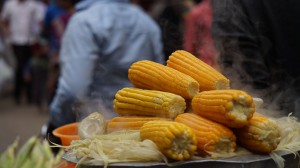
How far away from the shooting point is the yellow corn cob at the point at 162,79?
75.9 inches

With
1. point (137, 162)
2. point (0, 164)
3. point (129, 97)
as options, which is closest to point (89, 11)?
point (0, 164)

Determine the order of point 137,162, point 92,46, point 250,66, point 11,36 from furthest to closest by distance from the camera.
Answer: point 11,36
point 92,46
point 250,66
point 137,162

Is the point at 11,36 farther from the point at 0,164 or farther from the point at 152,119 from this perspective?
the point at 152,119

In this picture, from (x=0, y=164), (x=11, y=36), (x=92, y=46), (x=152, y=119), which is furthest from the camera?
(x=11, y=36)

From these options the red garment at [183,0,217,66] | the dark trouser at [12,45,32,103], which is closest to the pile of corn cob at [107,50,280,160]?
the red garment at [183,0,217,66]

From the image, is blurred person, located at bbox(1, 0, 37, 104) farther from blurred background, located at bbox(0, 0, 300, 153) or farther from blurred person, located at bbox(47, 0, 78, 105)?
blurred background, located at bbox(0, 0, 300, 153)

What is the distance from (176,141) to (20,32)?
10.1 metres

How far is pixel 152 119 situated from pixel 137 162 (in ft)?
0.80

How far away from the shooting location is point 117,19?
173 inches

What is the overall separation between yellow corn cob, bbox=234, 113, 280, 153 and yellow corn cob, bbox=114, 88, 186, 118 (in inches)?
9.3

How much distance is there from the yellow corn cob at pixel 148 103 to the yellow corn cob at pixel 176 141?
0.49ft

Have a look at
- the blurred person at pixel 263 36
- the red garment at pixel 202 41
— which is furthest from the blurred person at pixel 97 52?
the blurred person at pixel 263 36

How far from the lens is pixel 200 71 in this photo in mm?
2018

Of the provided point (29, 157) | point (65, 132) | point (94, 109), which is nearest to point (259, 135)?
point (94, 109)
